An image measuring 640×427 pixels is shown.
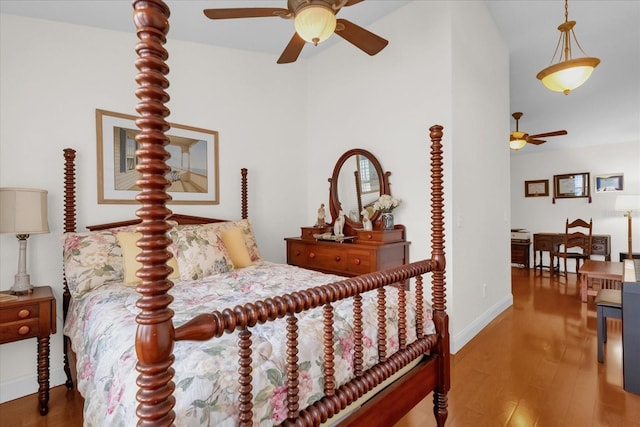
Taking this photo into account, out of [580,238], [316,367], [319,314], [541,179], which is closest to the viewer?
[316,367]

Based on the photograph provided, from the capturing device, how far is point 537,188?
21.6 feet

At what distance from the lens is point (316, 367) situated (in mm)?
1135

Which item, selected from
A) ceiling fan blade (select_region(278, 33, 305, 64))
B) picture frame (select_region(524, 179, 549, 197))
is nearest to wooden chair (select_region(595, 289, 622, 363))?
ceiling fan blade (select_region(278, 33, 305, 64))

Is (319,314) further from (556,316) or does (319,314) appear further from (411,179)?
(556,316)

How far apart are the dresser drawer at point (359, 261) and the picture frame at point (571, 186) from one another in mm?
5587

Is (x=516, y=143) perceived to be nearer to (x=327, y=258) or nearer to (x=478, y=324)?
(x=478, y=324)

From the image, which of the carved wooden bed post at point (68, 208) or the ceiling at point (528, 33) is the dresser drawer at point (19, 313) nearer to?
the carved wooden bed post at point (68, 208)

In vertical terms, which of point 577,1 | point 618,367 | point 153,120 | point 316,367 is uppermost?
point 577,1

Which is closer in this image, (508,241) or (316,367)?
(316,367)

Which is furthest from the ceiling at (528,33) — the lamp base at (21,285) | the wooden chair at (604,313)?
the wooden chair at (604,313)

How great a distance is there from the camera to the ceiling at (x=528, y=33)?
238 centimetres

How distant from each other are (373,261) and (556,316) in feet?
7.71

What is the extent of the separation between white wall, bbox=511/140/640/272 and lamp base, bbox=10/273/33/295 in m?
7.72

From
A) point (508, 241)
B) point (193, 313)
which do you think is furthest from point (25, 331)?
point (508, 241)
